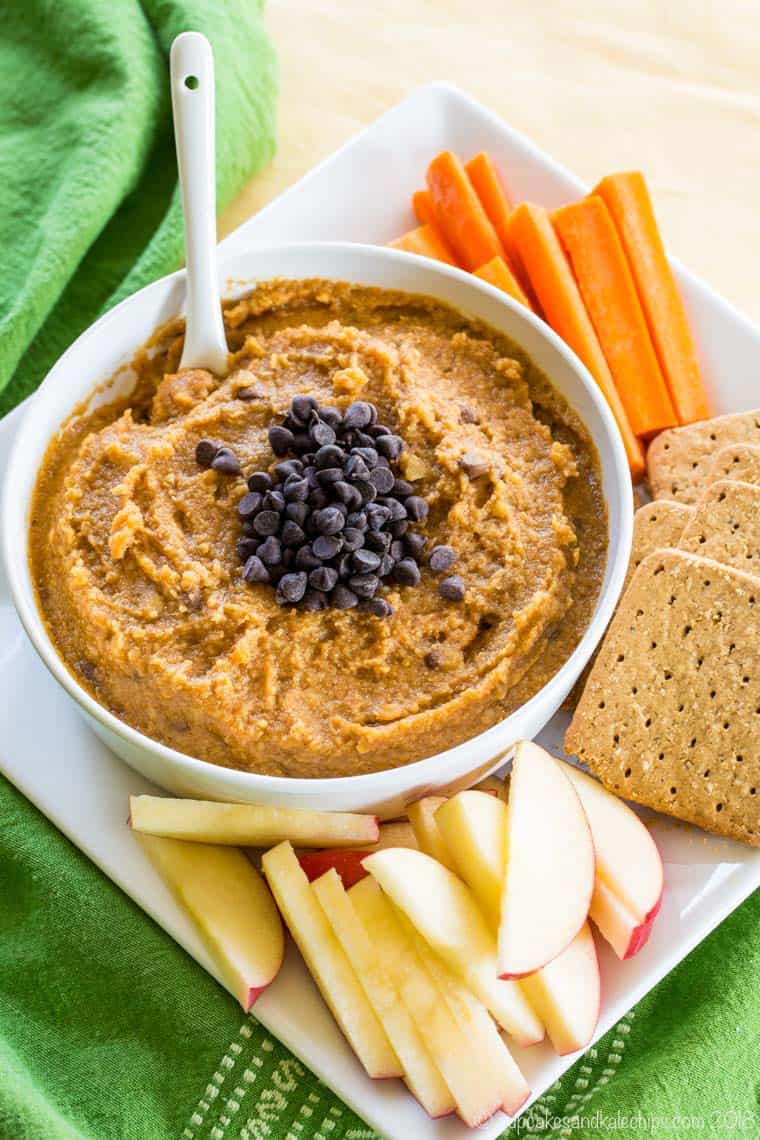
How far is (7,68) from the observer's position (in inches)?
169

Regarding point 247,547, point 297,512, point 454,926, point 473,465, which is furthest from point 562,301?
point 454,926

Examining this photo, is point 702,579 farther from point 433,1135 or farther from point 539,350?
point 433,1135

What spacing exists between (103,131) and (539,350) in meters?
1.60

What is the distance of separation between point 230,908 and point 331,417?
1.16 metres

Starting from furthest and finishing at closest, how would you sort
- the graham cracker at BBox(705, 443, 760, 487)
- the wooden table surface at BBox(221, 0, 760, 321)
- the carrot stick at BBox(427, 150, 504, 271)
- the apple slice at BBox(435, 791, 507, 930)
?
the wooden table surface at BBox(221, 0, 760, 321)
the carrot stick at BBox(427, 150, 504, 271)
the graham cracker at BBox(705, 443, 760, 487)
the apple slice at BBox(435, 791, 507, 930)

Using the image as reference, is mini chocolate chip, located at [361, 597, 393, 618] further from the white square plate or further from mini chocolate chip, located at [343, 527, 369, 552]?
the white square plate

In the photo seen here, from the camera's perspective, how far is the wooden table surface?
4.39m

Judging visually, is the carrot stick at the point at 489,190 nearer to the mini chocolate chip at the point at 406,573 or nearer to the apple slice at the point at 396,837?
the mini chocolate chip at the point at 406,573

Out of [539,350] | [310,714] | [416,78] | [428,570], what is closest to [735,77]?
[416,78]

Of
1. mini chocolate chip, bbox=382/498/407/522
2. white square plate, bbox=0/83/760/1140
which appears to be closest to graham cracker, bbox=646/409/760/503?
white square plate, bbox=0/83/760/1140

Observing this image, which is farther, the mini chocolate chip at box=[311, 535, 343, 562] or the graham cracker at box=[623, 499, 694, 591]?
the graham cracker at box=[623, 499, 694, 591]

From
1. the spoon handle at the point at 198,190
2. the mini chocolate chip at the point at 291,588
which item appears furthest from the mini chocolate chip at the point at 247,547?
the spoon handle at the point at 198,190

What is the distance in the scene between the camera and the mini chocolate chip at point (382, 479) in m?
3.10

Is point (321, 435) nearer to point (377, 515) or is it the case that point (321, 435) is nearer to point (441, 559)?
point (377, 515)
